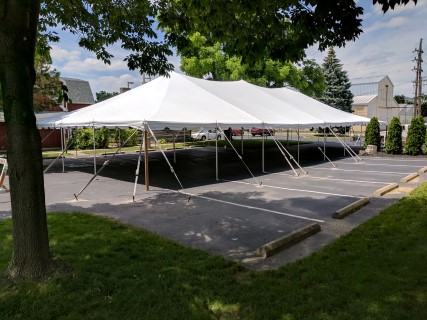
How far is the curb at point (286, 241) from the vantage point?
194 inches

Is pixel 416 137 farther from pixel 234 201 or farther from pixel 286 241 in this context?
pixel 286 241

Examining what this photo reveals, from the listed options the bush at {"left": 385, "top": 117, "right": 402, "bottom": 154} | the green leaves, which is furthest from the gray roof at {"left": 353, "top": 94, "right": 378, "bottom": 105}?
the green leaves

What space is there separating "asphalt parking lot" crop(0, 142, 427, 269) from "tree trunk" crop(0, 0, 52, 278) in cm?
233

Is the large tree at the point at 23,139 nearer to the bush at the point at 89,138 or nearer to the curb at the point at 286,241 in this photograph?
the curb at the point at 286,241

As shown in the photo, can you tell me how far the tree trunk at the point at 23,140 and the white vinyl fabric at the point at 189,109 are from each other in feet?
18.9

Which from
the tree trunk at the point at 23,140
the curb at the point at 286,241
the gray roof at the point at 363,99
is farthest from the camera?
the gray roof at the point at 363,99

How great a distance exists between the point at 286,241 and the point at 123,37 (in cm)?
480

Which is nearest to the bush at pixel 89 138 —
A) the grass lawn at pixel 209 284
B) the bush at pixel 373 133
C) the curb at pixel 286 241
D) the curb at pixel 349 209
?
the bush at pixel 373 133

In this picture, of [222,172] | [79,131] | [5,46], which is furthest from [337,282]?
[79,131]

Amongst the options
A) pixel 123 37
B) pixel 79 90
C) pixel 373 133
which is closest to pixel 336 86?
pixel 373 133

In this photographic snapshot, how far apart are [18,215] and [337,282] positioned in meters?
3.59

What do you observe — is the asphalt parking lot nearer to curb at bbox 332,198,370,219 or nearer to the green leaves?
curb at bbox 332,198,370,219

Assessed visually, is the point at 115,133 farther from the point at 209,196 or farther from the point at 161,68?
the point at 161,68

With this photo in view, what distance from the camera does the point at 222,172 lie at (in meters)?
13.6
